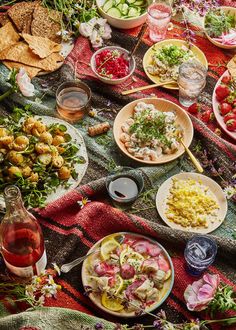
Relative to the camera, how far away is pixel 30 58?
3.23 m

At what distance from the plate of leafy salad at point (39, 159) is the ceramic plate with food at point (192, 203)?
0.40 metres

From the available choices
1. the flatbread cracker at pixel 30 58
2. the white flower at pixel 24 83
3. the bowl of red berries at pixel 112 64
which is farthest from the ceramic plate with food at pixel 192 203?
the flatbread cracker at pixel 30 58

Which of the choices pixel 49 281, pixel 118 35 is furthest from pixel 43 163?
pixel 118 35

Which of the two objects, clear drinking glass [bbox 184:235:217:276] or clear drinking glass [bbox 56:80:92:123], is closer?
clear drinking glass [bbox 184:235:217:276]

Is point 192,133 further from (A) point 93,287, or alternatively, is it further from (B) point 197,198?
(A) point 93,287

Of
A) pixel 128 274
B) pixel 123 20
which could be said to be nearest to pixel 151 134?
pixel 128 274

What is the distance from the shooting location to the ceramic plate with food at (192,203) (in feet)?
8.57

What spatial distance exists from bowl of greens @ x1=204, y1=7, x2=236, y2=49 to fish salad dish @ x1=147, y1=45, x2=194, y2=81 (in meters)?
0.21

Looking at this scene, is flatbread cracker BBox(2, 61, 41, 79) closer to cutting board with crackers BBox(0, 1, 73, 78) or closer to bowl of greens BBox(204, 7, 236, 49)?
cutting board with crackers BBox(0, 1, 73, 78)

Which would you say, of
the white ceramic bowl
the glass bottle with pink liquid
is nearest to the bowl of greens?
the white ceramic bowl

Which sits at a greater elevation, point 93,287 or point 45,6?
point 45,6

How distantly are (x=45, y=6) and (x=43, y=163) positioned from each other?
1160 mm

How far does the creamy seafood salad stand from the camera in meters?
2.32

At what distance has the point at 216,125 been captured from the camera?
9.99ft
